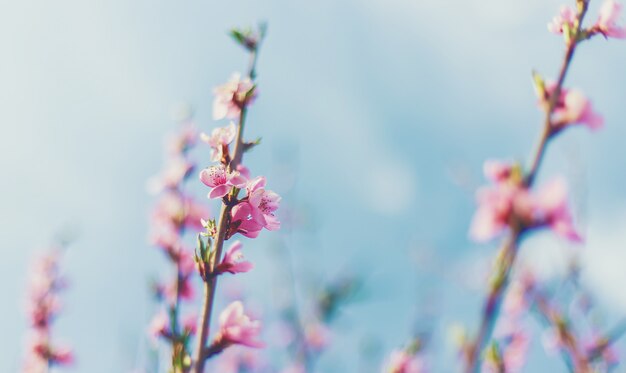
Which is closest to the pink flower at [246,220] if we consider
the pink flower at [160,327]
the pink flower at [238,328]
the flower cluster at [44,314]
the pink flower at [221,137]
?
the pink flower at [221,137]

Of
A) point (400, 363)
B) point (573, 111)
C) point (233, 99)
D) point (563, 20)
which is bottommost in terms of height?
point (400, 363)

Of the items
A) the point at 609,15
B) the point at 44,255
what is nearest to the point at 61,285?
the point at 44,255

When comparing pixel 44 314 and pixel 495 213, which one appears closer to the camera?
pixel 495 213

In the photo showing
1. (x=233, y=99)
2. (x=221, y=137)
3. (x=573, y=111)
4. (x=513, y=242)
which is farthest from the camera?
(x=233, y=99)

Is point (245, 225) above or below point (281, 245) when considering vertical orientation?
below

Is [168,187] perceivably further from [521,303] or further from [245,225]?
[521,303]

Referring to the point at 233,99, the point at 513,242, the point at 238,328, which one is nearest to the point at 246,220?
the point at 238,328

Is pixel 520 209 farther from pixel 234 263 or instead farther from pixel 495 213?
pixel 234 263
